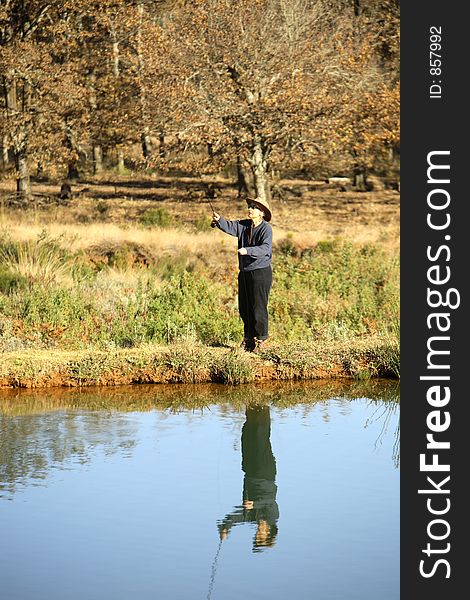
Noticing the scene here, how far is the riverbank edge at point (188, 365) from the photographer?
1391 cm

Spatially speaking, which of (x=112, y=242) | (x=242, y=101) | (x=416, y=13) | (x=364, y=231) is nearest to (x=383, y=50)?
(x=242, y=101)

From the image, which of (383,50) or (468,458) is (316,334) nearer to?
(468,458)

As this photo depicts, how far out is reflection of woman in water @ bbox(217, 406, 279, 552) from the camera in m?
9.02

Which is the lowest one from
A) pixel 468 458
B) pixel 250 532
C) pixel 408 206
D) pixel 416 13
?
pixel 250 532

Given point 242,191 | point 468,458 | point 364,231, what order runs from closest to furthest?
point 468,458 < point 364,231 < point 242,191

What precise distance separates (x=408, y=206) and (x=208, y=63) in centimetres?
2700

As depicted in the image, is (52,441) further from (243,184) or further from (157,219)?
(243,184)

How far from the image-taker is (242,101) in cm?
3581

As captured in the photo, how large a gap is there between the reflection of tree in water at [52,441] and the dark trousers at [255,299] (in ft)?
7.03

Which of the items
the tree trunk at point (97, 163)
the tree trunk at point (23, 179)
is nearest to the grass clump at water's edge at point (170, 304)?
the tree trunk at point (23, 179)

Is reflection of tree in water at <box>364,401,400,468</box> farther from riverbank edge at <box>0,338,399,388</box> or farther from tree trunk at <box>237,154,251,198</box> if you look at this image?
tree trunk at <box>237,154,251,198</box>

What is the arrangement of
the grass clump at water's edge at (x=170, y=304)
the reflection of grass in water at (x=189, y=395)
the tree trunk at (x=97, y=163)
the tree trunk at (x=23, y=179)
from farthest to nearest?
the tree trunk at (x=97, y=163)
the tree trunk at (x=23, y=179)
the grass clump at water's edge at (x=170, y=304)
the reflection of grass in water at (x=189, y=395)

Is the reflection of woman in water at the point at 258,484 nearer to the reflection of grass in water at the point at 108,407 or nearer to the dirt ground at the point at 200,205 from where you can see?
the reflection of grass in water at the point at 108,407

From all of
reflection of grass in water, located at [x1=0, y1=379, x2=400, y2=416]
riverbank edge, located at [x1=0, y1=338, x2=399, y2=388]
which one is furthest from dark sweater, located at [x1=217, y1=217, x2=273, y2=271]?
reflection of grass in water, located at [x1=0, y1=379, x2=400, y2=416]
